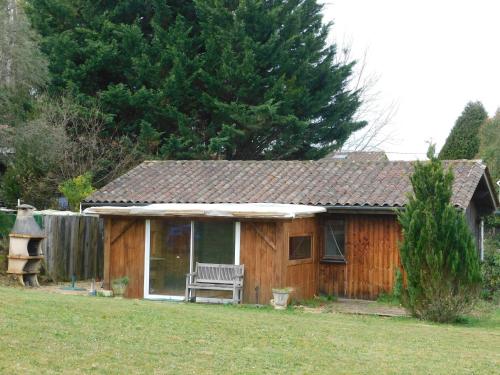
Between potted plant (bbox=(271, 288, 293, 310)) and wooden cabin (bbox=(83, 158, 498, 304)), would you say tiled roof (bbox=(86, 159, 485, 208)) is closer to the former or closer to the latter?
wooden cabin (bbox=(83, 158, 498, 304))

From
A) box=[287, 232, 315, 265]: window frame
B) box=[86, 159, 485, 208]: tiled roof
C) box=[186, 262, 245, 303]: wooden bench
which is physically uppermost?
box=[86, 159, 485, 208]: tiled roof

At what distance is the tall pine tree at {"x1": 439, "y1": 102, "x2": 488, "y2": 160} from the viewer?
35750mm

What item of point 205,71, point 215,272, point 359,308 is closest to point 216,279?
point 215,272

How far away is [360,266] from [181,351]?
1078 cm

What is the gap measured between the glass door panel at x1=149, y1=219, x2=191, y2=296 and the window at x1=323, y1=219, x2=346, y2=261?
4006mm

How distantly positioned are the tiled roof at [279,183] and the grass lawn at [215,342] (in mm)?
5278

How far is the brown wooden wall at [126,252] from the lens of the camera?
63.6 feet

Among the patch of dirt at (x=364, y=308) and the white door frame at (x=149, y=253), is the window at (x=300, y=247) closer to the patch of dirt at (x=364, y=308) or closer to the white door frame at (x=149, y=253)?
the white door frame at (x=149, y=253)

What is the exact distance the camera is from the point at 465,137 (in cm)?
3616

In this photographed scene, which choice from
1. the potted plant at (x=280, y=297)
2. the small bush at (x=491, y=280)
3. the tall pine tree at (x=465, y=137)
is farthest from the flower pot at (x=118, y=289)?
the tall pine tree at (x=465, y=137)

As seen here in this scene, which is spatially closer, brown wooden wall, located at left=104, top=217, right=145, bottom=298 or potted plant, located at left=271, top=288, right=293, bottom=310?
potted plant, located at left=271, top=288, right=293, bottom=310

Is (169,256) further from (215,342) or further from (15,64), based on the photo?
(15,64)

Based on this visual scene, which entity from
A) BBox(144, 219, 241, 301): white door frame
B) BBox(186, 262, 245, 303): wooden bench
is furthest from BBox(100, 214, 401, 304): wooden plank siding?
BBox(186, 262, 245, 303): wooden bench

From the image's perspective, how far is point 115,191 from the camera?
22531 mm
